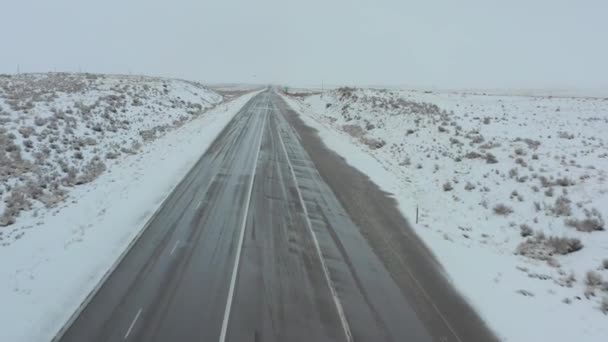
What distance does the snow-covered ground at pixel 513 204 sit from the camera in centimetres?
772

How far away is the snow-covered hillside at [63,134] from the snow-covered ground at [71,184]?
6 centimetres

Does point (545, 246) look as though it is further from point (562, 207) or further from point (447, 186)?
point (447, 186)

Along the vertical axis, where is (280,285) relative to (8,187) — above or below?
below

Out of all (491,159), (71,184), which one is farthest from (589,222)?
(71,184)

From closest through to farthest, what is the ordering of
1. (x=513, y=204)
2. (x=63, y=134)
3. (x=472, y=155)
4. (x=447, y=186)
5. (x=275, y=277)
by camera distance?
(x=275, y=277), (x=513, y=204), (x=447, y=186), (x=472, y=155), (x=63, y=134)

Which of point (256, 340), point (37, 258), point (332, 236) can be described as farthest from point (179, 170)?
point (256, 340)

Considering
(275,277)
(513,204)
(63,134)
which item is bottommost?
(275,277)

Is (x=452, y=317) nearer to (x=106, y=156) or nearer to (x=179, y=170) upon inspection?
(x=179, y=170)

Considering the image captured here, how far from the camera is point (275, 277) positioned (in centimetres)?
828

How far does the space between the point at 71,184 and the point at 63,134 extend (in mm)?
6539

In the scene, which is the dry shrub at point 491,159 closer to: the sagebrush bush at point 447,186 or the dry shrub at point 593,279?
the sagebrush bush at point 447,186

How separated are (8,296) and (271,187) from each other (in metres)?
9.38

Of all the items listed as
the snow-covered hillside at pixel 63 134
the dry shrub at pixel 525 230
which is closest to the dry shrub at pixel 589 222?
the dry shrub at pixel 525 230

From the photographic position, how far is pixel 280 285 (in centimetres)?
795
